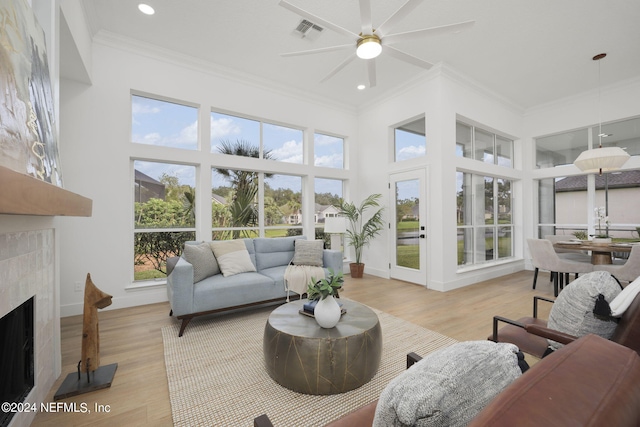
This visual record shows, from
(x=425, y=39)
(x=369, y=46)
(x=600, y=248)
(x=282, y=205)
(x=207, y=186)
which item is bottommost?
(x=600, y=248)

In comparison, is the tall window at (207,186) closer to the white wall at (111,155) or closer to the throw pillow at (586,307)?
the white wall at (111,155)

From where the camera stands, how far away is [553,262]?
4.16 metres

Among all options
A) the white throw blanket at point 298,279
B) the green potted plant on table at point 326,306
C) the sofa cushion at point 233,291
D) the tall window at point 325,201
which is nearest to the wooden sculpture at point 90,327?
the sofa cushion at point 233,291

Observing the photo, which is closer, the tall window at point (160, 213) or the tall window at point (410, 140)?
the tall window at point (160, 213)

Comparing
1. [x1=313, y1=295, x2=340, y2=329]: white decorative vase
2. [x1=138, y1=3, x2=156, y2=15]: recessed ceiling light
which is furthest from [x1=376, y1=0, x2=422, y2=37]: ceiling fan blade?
[x1=138, y1=3, x2=156, y2=15]: recessed ceiling light

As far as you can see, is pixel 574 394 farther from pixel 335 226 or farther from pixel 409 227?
pixel 409 227

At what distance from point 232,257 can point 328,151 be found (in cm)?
321

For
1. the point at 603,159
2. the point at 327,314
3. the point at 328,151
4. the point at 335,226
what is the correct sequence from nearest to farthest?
the point at 327,314 < the point at 603,159 < the point at 335,226 < the point at 328,151

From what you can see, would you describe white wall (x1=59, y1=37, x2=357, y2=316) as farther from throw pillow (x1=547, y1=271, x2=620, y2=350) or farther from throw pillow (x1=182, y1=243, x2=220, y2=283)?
throw pillow (x1=547, y1=271, x2=620, y2=350)

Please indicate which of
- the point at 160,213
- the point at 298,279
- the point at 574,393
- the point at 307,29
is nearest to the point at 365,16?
the point at 307,29

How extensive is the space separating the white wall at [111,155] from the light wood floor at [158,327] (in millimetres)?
528

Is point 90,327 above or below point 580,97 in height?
below

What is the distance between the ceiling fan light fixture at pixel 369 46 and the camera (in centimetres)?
241

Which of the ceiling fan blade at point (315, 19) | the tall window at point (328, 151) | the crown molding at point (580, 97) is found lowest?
the tall window at point (328, 151)
